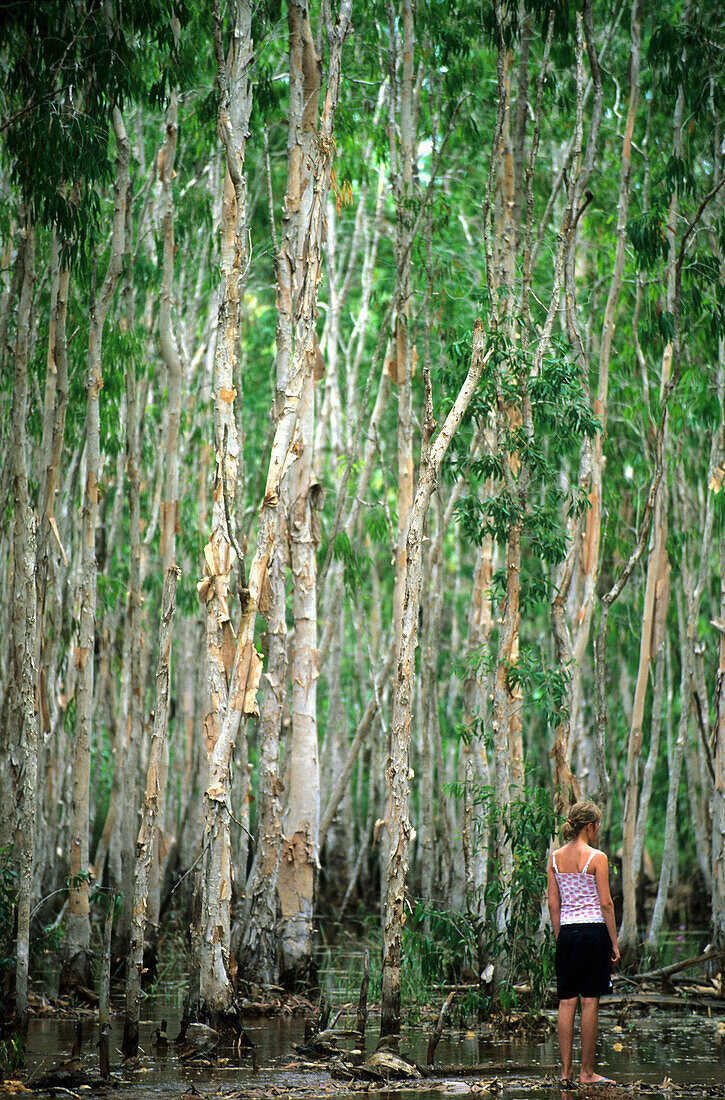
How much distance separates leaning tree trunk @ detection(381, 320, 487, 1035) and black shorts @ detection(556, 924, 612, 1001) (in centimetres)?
98

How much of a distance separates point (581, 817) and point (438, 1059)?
6.26 ft

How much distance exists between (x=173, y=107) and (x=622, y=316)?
270 inches

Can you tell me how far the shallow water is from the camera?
5.53 meters

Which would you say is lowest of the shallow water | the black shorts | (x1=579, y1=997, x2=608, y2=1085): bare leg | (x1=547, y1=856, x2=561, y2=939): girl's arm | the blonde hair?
the shallow water

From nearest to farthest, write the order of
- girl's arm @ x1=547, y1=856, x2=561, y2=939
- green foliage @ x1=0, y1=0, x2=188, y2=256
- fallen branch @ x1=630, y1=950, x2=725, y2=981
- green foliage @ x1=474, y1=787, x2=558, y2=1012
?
1. girl's arm @ x1=547, y1=856, x2=561, y2=939
2. green foliage @ x1=474, y1=787, x2=558, y2=1012
3. green foliage @ x1=0, y1=0, x2=188, y2=256
4. fallen branch @ x1=630, y1=950, x2=725, y2=981

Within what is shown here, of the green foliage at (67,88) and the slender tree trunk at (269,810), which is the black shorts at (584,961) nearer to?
the slender tree trunk at (269,810)

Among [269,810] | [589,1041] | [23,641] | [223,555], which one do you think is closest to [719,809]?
[269,810]

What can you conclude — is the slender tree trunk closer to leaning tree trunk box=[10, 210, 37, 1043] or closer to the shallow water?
the shallow water

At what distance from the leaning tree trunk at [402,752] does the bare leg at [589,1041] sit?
3.64ft

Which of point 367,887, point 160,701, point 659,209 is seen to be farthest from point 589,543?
point 367,887

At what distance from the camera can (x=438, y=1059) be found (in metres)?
6.47

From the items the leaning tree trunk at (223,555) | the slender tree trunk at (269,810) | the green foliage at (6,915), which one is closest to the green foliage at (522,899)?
the leaning tree trunk at (223,555)

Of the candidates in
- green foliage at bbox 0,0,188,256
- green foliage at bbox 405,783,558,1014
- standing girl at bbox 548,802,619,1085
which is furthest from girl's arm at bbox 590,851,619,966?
green foliage at bbox 0,0,188,256

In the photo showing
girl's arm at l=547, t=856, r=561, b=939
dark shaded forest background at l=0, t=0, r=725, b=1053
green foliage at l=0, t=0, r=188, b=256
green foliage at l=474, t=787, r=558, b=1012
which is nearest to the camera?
girl's arm at l=547, t=856, r=561, b=939
